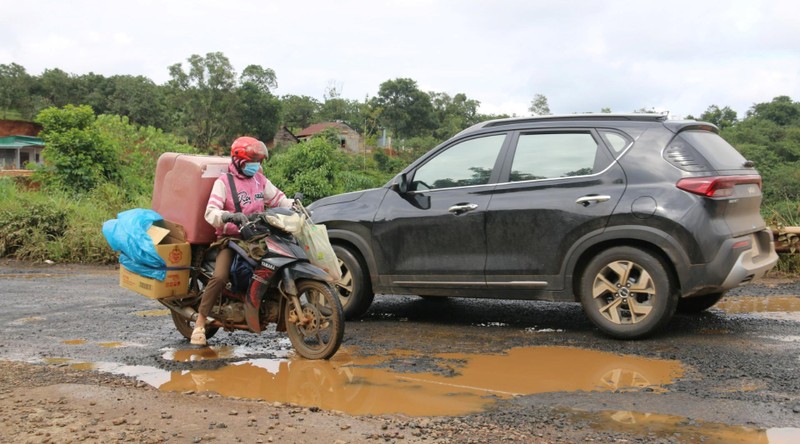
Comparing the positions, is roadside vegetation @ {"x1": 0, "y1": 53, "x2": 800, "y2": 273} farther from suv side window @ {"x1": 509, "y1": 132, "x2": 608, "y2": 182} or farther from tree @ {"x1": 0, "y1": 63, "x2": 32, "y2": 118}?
suv side window @ {"x1": 509, "y1": 132, "x2": 608, "y2": 182}

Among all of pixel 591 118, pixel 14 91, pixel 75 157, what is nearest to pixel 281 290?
pixel 591 118

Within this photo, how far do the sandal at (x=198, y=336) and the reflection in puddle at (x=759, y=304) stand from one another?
16.8ft

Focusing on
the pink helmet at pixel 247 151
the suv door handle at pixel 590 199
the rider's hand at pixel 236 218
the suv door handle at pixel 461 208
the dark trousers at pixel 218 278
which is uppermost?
the pink helmet at pixel 247 151

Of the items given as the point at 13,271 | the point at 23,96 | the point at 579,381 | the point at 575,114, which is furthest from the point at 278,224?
the point at 23,96

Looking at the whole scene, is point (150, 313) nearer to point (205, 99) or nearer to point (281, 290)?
point (281, 290)

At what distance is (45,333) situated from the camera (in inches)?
275

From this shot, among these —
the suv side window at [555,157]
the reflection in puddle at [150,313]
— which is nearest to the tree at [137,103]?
the reflection in puddle at [150,313]

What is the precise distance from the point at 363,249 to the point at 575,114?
7.92ft

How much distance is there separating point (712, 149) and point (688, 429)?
3144 millimetres

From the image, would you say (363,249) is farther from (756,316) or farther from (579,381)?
(756,316)

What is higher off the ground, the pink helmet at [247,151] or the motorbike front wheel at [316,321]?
the pink helmet at [247,151]

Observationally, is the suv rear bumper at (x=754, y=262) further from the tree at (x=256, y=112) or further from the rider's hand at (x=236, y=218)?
the tree at (x=256, y=112)

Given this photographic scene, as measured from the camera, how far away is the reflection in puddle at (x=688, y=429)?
3859mm

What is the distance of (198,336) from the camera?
20.2 feet
